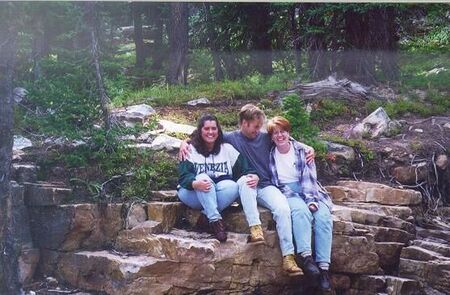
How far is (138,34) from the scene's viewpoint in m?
3.48

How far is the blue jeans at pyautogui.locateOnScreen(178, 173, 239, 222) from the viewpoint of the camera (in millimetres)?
3170

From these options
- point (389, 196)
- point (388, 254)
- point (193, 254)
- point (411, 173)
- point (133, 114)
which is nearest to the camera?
point (193, 254)

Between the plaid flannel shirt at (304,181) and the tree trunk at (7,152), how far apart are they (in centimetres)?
125

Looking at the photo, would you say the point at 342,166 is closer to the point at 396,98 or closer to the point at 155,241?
the point at 396,98

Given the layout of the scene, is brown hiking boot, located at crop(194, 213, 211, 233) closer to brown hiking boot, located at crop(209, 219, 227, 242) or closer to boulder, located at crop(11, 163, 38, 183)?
brown hiking boot, located at crop(209, 219, 227, 242)

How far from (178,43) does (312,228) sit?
1206 mm

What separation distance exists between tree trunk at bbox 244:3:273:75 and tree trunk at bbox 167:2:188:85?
0.35 meters

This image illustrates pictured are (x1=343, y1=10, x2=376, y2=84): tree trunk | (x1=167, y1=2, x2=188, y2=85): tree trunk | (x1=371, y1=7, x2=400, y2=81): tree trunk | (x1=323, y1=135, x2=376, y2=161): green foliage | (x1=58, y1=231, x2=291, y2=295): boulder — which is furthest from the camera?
(x1=323, y1=135, x2=376, y2=161): green foliage

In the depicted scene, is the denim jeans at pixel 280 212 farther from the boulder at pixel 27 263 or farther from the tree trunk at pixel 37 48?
the tree trunk at pixel 37 48

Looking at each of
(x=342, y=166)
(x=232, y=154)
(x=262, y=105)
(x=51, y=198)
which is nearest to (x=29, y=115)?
(x=51, y=198)

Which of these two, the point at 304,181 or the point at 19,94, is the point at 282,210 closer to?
the point at 304,181

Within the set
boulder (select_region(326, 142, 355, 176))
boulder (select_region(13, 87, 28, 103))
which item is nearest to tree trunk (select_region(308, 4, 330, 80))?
boulder (select_region(326, 142, 355, 176))

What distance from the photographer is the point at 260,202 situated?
331 cm

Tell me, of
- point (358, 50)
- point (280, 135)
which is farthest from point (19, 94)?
point (358, 50)
